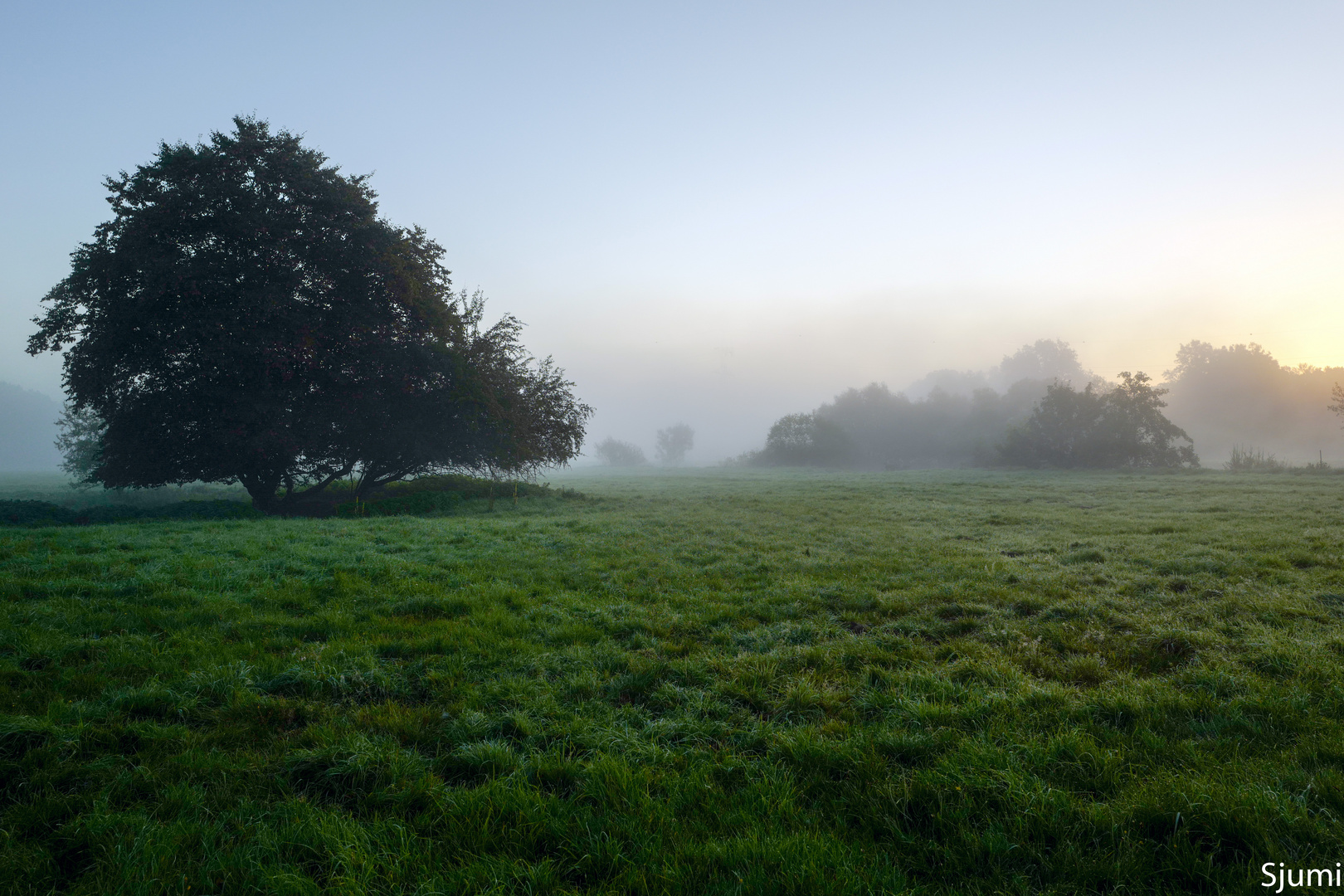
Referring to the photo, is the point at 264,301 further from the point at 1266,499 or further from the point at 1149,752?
the point at 1266,499

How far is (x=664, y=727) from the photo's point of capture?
14.7 ft

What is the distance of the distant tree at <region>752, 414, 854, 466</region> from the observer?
8094 cm

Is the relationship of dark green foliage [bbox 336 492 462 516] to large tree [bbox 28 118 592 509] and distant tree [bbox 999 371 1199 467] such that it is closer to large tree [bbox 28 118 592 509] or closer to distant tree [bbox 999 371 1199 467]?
large tree [bbox 28 118 592 509]

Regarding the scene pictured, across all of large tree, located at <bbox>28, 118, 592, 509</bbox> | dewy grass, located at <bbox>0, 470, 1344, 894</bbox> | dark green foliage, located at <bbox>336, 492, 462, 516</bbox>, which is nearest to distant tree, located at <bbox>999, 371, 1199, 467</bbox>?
dewy grass, located at <bbox>0, 470, 1344, 894</bbox>

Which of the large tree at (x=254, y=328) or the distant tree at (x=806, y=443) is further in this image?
the distant tree at (x=806, y=443)

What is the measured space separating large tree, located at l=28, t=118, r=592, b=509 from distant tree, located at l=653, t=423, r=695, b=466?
121750mm

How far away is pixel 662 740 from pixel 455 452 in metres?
23.5

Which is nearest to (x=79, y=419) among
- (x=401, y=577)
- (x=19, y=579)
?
(x=19, y=579)

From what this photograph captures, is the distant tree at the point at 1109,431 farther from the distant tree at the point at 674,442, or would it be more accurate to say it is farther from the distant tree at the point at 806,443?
the distant tree at the point at 674,442

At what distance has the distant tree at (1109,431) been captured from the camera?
4541 cm

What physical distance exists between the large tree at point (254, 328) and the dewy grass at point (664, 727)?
10.9 metres

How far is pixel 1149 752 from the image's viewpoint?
12.7ft

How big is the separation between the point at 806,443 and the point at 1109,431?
40644 mm

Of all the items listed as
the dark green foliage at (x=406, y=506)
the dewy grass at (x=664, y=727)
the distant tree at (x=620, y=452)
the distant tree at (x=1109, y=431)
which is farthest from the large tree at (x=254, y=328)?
the distant tree at (x=620, y=452)
